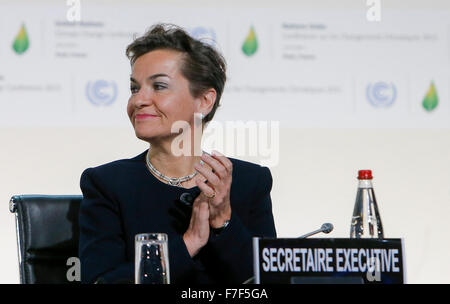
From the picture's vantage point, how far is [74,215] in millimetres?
1740

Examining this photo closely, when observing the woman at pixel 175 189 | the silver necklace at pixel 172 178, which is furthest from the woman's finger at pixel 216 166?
the silver necklace at pixel 172 178

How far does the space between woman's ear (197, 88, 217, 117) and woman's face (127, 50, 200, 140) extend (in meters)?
0.03

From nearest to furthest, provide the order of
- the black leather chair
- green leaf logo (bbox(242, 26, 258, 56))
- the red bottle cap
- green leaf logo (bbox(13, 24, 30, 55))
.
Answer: the red bottle cap < the black leather chair < green leaf logo (bbox(13, 24, 30, 55)) < green leaf logo (bbox(242, 26, 258, 56))

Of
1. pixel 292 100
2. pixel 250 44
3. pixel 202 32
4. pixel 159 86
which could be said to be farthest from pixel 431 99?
pixel 159 86

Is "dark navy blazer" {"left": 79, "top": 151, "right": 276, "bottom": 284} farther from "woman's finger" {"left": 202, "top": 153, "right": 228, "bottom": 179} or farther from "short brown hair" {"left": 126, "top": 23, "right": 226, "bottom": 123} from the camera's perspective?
"short brown hair" {"left": 126, "top": 23, "right": 226, "bottom": 123}

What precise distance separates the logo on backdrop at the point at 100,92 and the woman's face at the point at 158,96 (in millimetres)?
880

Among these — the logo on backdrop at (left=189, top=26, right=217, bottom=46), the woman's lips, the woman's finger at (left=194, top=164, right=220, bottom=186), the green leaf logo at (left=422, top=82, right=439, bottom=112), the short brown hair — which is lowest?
the woman's finger at (left=194, top=164, right=220, bottom=186)

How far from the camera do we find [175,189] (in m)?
1.75

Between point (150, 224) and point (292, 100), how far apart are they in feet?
4.08

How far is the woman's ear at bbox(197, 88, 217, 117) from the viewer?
1931 millimetres

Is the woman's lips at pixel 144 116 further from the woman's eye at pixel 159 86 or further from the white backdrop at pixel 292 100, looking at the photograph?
the white backdrop at pixel 292 100

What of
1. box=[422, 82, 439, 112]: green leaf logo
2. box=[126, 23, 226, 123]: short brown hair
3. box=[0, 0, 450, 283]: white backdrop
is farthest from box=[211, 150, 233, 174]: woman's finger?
box=[422, 82, 439, 112]: green leaf logo

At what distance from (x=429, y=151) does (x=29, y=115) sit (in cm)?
167
